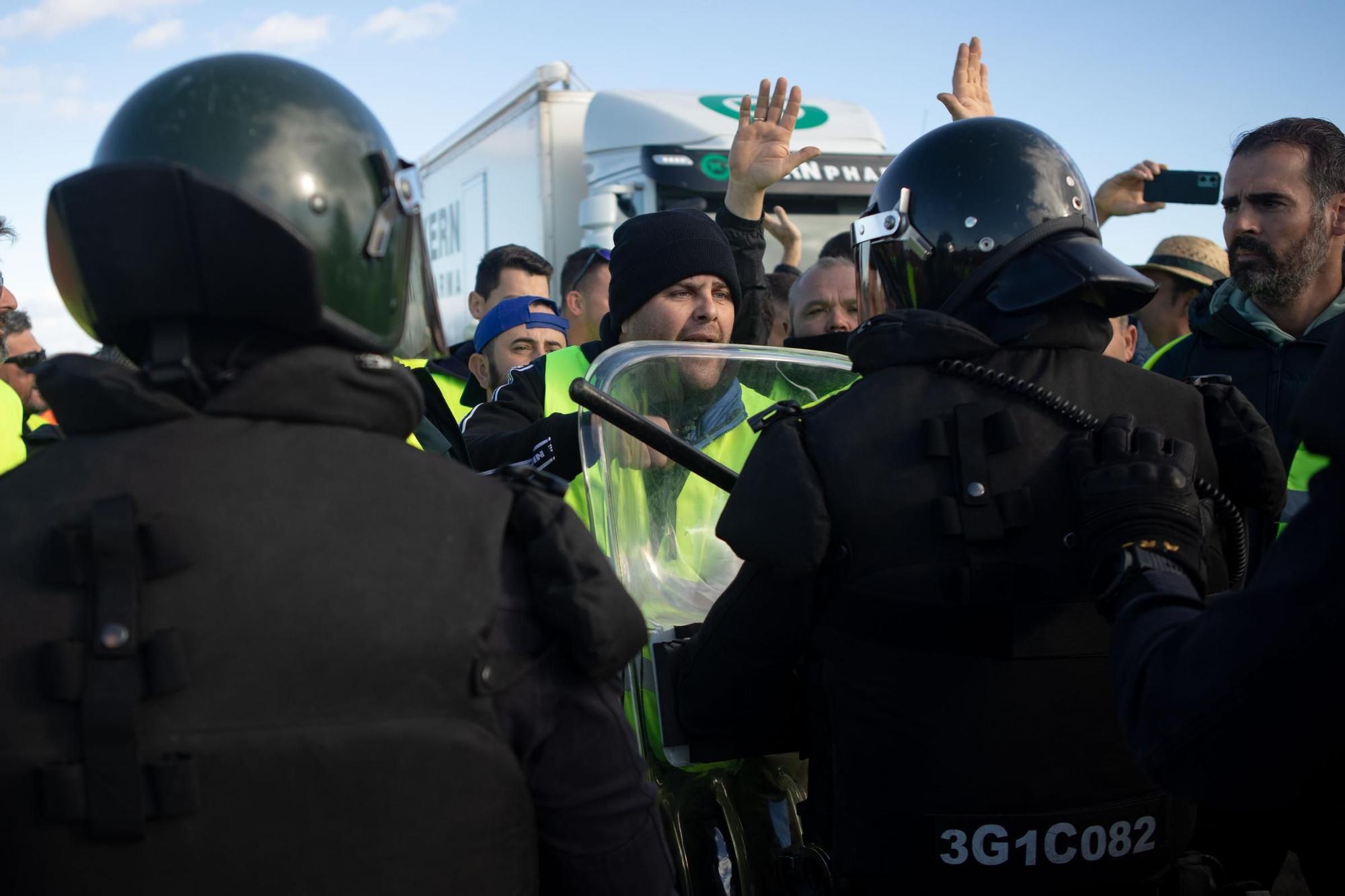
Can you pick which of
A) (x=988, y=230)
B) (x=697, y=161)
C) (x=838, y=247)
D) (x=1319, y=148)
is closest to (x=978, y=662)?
(x=988, y=230)

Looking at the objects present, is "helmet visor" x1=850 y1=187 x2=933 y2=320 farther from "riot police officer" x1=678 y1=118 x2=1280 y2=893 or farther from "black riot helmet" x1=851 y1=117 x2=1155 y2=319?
"riot police officer" x1=678 y1=118 x2=1280 y2=893

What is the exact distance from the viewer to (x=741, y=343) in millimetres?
4066

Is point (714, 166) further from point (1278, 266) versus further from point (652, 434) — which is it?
point (652, 434)

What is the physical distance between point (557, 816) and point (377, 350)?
601 millimetres

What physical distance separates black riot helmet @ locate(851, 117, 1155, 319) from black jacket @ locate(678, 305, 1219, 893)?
0.55 ft

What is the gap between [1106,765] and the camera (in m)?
1.80

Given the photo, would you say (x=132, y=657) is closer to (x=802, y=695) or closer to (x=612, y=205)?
(x=802, y=695)

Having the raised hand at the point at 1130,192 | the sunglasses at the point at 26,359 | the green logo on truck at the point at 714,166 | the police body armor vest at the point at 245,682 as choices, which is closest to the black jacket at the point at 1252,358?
the raised hand at the point at 1130,192

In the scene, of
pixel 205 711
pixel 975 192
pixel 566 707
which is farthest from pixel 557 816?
pixel 975 192

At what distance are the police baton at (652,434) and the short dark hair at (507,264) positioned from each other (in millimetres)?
3768

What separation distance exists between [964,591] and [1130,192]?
12.2ft

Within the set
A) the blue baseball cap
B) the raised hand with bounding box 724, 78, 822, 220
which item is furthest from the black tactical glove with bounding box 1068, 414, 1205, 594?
the blue baseball cap

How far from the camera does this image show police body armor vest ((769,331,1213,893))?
1769 mm

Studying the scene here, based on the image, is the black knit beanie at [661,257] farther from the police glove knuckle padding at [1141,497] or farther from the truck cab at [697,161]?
the truck cab at [697,161]
